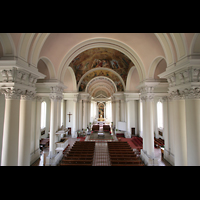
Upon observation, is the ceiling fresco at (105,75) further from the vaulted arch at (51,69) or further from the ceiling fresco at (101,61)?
the vaulted arch at (51,69)

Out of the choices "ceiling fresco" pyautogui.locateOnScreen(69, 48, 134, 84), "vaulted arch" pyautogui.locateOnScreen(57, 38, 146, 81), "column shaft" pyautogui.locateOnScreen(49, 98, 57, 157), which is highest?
"ceiling fresco" pyautogui.locateOnScreen(69, 48, 134, 84)

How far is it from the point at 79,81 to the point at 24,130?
40.5 ft

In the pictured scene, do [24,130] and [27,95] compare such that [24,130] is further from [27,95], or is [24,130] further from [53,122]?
[53,122]

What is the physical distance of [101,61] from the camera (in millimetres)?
16094

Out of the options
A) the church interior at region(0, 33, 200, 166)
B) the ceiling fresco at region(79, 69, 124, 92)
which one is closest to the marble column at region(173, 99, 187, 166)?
the church interior at region(0, 33, 200, 166)

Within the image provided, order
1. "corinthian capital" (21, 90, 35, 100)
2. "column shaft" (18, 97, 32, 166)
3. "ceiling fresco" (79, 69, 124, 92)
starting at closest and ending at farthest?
"column shaft" (18, 97, 32, 166), "corinthian capital" (21, 90, 35, 100), "ceiling fresco" (79, 69, 124, 92)

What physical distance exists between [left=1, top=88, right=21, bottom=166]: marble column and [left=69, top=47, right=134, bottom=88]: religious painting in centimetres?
1015

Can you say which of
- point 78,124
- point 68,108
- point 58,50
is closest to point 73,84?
point 68,108

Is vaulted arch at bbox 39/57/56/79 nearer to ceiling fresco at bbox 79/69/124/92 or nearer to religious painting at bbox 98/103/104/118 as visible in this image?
ceiling fresco at bbox 79/69/124/92

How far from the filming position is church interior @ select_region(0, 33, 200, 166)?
416 centimetres

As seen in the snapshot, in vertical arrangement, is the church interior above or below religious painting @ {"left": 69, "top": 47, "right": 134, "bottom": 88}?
below

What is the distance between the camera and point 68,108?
722 inches

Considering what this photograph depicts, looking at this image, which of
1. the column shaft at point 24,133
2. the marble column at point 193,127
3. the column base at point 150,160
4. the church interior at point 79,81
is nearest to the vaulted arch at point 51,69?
the church interior at point 79,81
